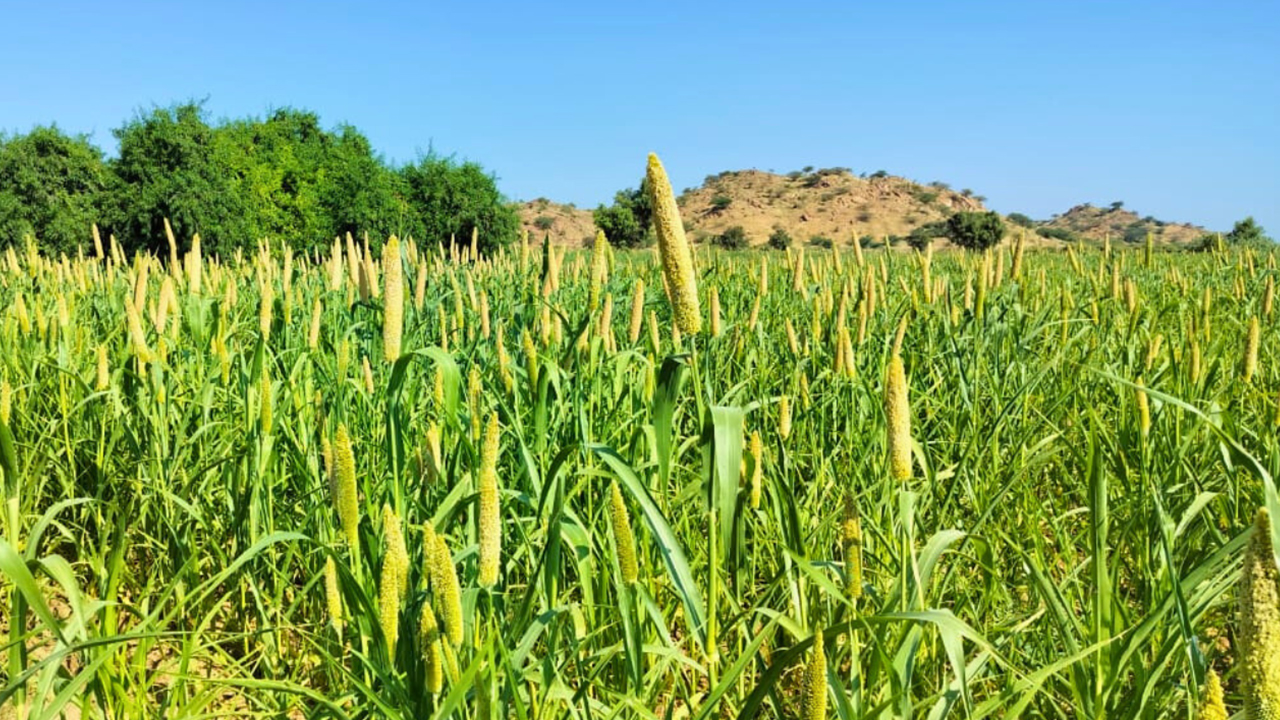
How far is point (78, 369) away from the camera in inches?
126

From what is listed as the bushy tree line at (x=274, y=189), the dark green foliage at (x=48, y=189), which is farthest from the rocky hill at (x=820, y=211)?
the bushy tree line at (x=274, y=189)

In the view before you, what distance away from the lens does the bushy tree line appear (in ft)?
78.3

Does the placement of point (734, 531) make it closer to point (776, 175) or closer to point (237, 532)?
point (237, 532)

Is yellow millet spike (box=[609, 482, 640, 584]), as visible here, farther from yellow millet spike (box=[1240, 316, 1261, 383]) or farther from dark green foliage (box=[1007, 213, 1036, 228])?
dark green foliage (box=[1007, 213, 1036, 228])

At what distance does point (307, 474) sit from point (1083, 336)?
3095mm

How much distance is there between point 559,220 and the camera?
77188 mm

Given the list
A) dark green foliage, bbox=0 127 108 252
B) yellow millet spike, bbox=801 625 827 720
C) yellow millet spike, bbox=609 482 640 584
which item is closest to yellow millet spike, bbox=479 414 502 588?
yellow millet spike, bbox=609 482 640 584

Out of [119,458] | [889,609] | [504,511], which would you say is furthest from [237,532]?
[889,609]

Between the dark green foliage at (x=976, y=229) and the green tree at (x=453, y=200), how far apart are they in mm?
30621

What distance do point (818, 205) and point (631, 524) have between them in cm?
8122

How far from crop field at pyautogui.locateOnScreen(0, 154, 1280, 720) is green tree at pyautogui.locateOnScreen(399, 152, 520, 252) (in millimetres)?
22905

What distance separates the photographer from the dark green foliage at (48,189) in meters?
32.4

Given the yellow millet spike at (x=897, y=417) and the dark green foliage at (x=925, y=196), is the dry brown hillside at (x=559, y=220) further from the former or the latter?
the yellow millet spike at (x=897, y=417)

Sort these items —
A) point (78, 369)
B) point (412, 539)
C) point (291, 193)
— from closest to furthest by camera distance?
1. point (412, 539)
2. point (78, 369)
3. point (291, 193)
